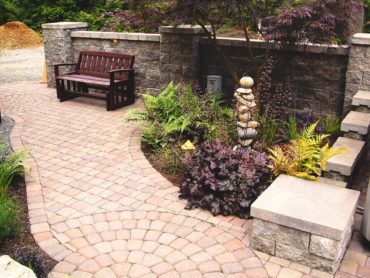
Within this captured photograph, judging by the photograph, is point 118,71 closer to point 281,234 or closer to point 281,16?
point 281,16

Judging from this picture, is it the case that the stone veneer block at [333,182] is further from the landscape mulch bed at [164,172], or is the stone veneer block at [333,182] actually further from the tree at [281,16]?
the tree at [281,16]

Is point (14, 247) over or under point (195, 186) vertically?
under

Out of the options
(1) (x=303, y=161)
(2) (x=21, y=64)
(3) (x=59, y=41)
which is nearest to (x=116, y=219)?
(1) (x=303, y=161)

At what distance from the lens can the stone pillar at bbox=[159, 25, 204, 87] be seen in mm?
7156

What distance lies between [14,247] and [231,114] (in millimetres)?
3298

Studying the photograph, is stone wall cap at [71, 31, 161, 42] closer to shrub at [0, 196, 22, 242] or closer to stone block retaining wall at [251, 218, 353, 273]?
shrub at [0, 196, 22, 242]

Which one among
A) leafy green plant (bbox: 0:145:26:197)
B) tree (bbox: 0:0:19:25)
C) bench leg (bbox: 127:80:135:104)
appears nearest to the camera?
leafy green plant (bbox: 0:145:26:197)

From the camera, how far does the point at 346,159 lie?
4.35 meters

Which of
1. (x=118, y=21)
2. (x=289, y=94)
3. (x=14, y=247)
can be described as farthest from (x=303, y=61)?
(x=118, y=21)

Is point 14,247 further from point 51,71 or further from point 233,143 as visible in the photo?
point 51,71

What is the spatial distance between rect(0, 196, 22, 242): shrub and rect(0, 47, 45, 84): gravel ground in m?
7.21

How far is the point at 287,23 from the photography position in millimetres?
5230

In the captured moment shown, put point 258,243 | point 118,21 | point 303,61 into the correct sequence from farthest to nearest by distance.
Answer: point 118,21
point 303,61
point 258,243

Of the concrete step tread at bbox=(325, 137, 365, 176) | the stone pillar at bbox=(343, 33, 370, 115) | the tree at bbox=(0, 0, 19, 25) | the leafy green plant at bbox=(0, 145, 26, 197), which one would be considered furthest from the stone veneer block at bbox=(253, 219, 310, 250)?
the tree at bbox=(0, 0, 19, 25)
